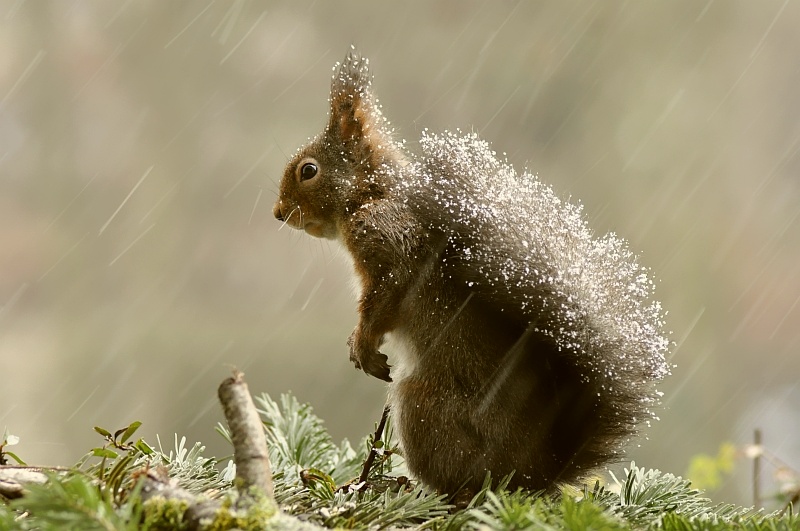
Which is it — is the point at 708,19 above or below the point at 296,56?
above

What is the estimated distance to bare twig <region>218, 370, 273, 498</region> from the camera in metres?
0.53

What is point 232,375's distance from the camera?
1.82ft

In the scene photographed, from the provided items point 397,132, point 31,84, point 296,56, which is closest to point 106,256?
point 31,84

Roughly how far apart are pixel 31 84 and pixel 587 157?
156 cm

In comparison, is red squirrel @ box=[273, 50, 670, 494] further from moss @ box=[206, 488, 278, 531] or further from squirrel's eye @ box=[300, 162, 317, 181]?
moss @ box=[206, 488, 278, 531]

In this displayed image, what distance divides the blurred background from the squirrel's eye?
3.13 feet

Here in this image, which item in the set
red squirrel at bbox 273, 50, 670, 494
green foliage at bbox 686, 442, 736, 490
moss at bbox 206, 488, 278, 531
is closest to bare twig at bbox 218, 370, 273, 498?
moss at bbox 206, 488, 278, 531

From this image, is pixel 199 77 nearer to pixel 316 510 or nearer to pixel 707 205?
pixel 707 205

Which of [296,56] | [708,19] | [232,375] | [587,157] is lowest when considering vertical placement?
[232,375]

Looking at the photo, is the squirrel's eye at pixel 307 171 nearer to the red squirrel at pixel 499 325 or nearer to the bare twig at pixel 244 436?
the red squirrel at pixel 499 325

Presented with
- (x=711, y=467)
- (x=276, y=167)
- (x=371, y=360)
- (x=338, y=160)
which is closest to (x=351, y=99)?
(x=338, y=160)

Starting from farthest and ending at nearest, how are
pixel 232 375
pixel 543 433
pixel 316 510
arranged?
pixel 543 433 < pixel 316 510 < pixel 232 375

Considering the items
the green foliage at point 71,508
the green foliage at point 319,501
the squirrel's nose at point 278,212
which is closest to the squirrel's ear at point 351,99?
the squirrel's nose at point 278,212

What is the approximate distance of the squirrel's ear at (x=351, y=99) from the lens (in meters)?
1.05
